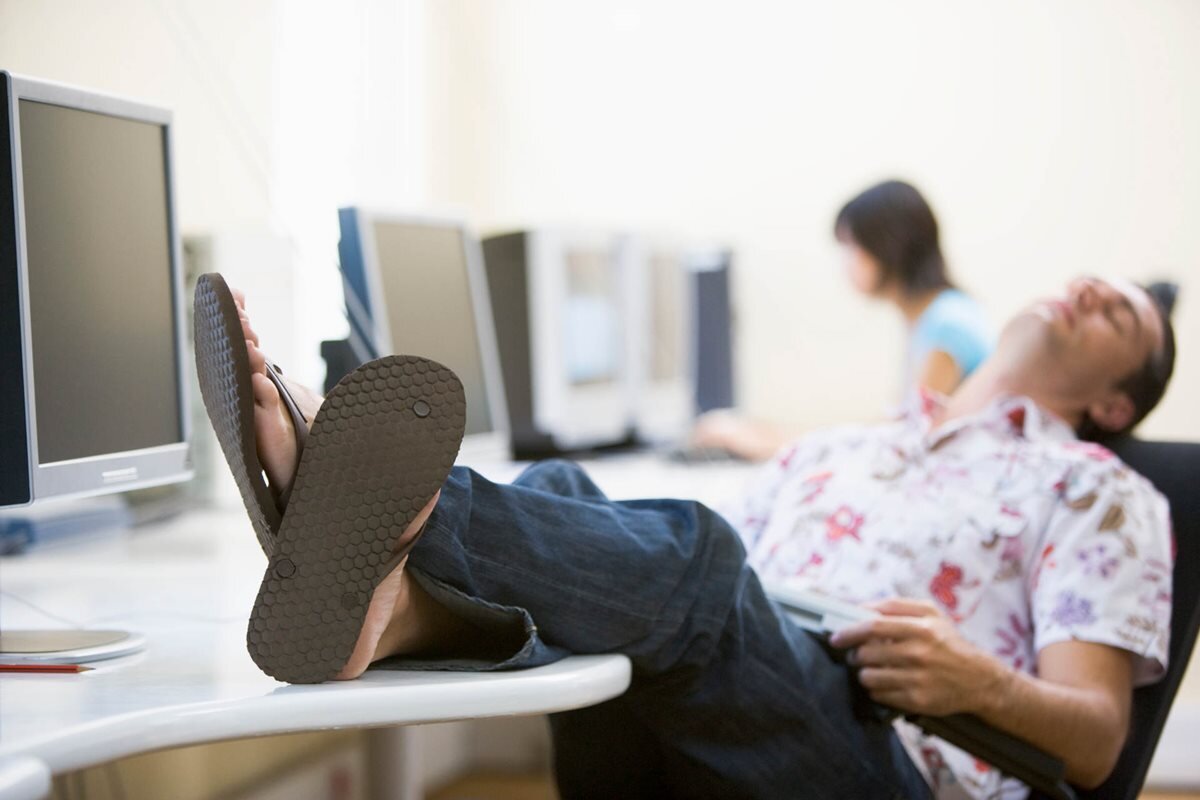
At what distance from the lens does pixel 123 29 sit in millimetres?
1837

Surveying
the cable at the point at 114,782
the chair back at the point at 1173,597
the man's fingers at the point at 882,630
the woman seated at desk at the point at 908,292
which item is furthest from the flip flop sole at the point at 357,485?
the woman seated at desk at the point at 908,292

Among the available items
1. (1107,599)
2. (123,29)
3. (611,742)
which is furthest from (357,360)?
(1107,599)

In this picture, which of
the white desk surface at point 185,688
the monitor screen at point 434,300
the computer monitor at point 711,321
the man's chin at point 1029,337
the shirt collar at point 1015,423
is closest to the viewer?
the white desk surface at point 185,688

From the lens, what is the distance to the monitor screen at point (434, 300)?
1.87m

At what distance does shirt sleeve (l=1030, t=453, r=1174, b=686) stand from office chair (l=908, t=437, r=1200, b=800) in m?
0.03

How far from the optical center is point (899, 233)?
2.89m

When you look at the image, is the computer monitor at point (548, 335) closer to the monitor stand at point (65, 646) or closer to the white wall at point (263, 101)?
the white wall at point (263, 101)

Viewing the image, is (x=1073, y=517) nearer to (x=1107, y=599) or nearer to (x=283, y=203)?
(x=1107, y=599)

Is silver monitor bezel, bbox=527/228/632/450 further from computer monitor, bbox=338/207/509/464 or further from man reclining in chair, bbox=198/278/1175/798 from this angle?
man reclining in chair, bbox=198/278/1175/798

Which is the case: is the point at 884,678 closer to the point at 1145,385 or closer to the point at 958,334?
the point at 1145,385

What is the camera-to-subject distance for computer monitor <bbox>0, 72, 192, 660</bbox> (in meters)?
0.99

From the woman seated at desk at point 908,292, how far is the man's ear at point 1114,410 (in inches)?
39.0

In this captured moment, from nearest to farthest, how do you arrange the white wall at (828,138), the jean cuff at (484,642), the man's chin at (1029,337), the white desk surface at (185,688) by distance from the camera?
the white desk surface at (185,688)
the jean cuff at (484,642)
the man's chin at (1029,337)
the white wall at (828,138)

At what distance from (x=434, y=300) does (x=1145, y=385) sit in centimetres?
102
